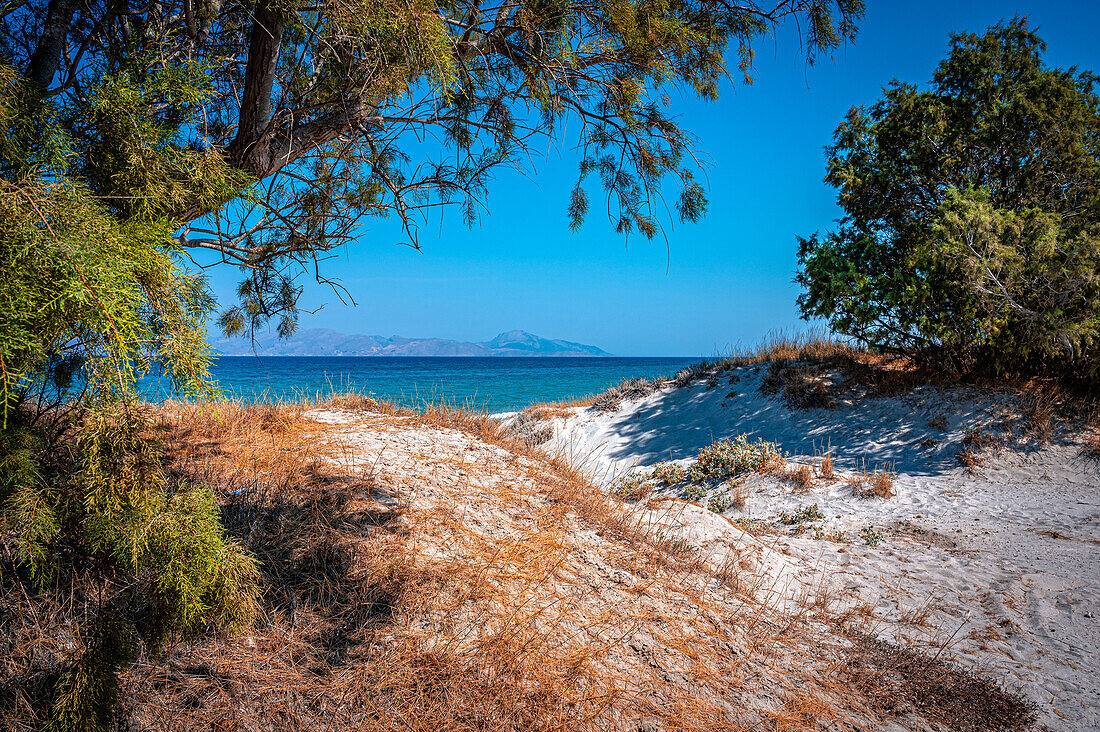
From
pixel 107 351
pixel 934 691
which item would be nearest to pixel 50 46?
pixel 107 351

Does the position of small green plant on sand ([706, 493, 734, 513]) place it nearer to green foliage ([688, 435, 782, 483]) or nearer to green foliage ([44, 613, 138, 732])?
green foliage ([688, 435, 782, 483])

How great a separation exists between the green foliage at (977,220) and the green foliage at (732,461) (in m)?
3.26

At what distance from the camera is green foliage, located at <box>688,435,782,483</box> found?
817cm

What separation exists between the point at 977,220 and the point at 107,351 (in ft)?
34.5

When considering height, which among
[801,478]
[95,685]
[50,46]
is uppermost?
[50,46]

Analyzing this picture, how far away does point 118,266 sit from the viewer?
1412mm

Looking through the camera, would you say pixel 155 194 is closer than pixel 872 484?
Yes

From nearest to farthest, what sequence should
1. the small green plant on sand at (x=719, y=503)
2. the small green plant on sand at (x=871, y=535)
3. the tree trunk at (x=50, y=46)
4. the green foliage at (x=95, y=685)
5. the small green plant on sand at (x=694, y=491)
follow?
1. the green foliage at (x=95, y=685)
2. the tree trunk at (x=50, y=46)
3. the small green plant on sand at (x=871, y=535)
4. the small green plant on sand at (x=719, y=503)
5. the small green plant on sand at (x=694, y=491)

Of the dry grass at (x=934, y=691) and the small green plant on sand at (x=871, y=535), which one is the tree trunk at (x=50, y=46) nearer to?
the dry grass at (x=934, y=691)

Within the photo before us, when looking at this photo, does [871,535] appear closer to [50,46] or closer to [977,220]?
[977,220]

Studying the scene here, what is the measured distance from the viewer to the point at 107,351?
1.52 m

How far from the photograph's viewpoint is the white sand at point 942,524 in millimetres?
3314

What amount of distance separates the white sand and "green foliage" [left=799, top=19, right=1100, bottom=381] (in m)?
1.52

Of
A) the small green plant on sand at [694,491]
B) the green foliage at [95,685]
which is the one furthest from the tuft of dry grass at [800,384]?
the green foliage at [95,685]
